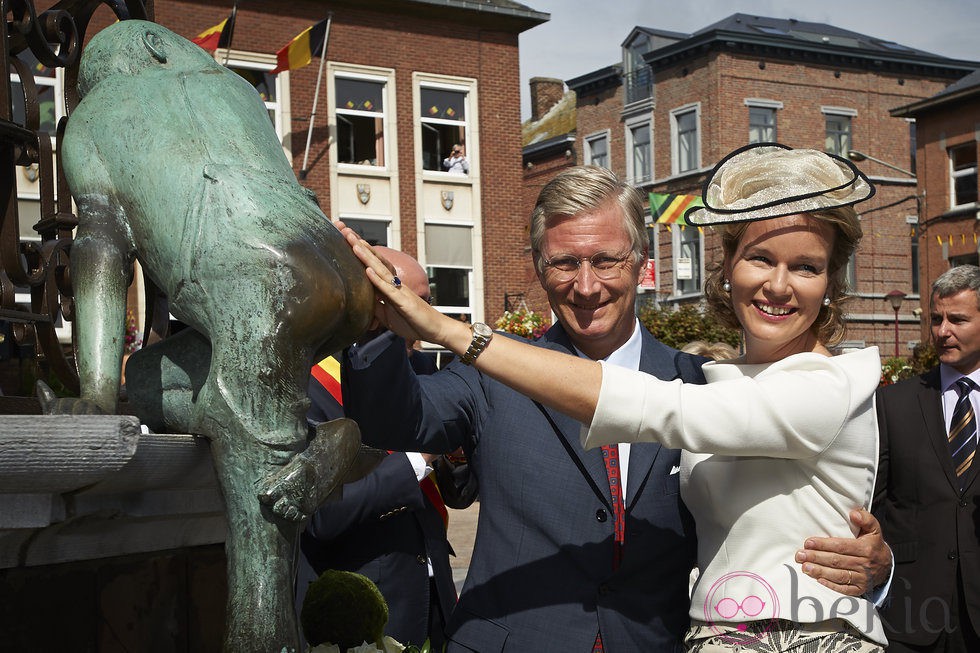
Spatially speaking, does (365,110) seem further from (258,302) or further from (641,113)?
(258,302)

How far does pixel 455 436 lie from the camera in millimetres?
2840

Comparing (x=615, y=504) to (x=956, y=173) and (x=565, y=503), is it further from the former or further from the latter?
(x=956, y=173)

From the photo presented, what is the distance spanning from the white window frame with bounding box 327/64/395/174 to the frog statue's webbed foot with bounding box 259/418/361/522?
75.7 ft

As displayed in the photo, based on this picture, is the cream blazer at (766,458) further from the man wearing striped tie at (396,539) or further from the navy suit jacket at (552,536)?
the man wearing striped tie at (396,539)

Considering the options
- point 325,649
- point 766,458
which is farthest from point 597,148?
point 325,649

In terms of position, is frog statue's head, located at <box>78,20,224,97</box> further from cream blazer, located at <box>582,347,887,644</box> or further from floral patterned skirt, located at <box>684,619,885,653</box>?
floral patterned skirt, located at <box>684,619,885,653</box>

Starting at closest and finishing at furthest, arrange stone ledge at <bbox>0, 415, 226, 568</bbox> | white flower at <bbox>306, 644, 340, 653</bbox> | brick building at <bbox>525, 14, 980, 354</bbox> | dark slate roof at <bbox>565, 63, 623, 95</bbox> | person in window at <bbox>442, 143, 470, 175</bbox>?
stone ledge at <bbox>0, 415, 226, 568</bbox> → white flower at <bbox>306, 644, 340, 653</bbox> → person in window at <bbox>442, 143, 470, 175</bbox> → brick building at <bbox>525, 14, 980, 354</bbox> → dark slate roof at <bbox>565, 63, 623, 95</bbox>

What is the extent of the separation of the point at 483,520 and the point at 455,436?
24 centimetres

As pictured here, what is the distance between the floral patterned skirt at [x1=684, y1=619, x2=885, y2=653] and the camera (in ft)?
7.92

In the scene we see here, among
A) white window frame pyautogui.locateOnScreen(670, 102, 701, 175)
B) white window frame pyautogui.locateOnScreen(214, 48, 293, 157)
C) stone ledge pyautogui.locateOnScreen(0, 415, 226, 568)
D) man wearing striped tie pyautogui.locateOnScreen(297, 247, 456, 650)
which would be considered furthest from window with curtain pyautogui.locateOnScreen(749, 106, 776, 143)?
stone ledge pyautogui.locateOnScreen(0, 415, 226, 568)

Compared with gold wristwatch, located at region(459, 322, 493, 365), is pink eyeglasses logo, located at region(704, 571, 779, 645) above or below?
below

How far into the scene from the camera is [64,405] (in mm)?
1688

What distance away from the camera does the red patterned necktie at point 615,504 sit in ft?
9.09

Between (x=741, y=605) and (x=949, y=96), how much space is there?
111 feet
